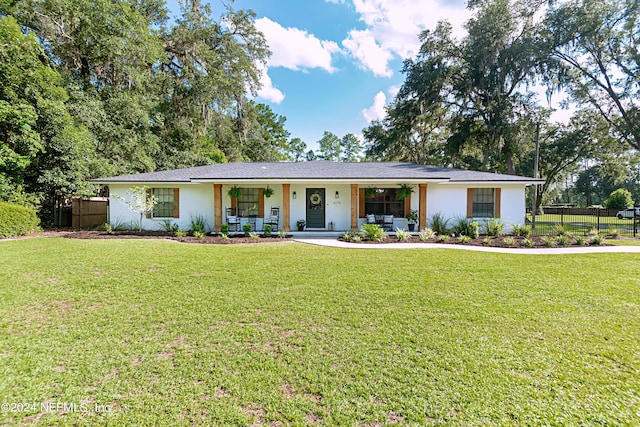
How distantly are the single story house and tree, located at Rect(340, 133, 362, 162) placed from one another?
37.0m

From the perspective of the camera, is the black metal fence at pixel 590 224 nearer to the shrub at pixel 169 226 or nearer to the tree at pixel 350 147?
the shrub at pixel 169 226

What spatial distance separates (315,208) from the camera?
1240 cm

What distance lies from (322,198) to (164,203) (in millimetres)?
6839

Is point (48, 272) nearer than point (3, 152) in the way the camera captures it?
Yes

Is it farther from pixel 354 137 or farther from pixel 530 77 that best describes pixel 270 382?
pixel 354 137

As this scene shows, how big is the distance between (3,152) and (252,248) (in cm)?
1097

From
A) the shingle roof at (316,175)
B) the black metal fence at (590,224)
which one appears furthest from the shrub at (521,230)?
the shingle roof at (316,175)

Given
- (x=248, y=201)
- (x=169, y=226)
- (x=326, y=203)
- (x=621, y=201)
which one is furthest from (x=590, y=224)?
(x=169, y=226)

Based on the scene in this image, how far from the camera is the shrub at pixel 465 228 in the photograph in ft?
34.5

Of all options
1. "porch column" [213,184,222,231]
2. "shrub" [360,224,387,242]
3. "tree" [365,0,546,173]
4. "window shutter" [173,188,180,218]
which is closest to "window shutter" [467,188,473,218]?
"shrub" [360,224,387,242]

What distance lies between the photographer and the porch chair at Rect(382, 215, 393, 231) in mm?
11711

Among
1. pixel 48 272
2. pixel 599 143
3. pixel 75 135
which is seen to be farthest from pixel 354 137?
pixel 48 272

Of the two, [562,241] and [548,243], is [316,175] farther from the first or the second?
[562,241]

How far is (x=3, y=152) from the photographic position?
1084 cm
